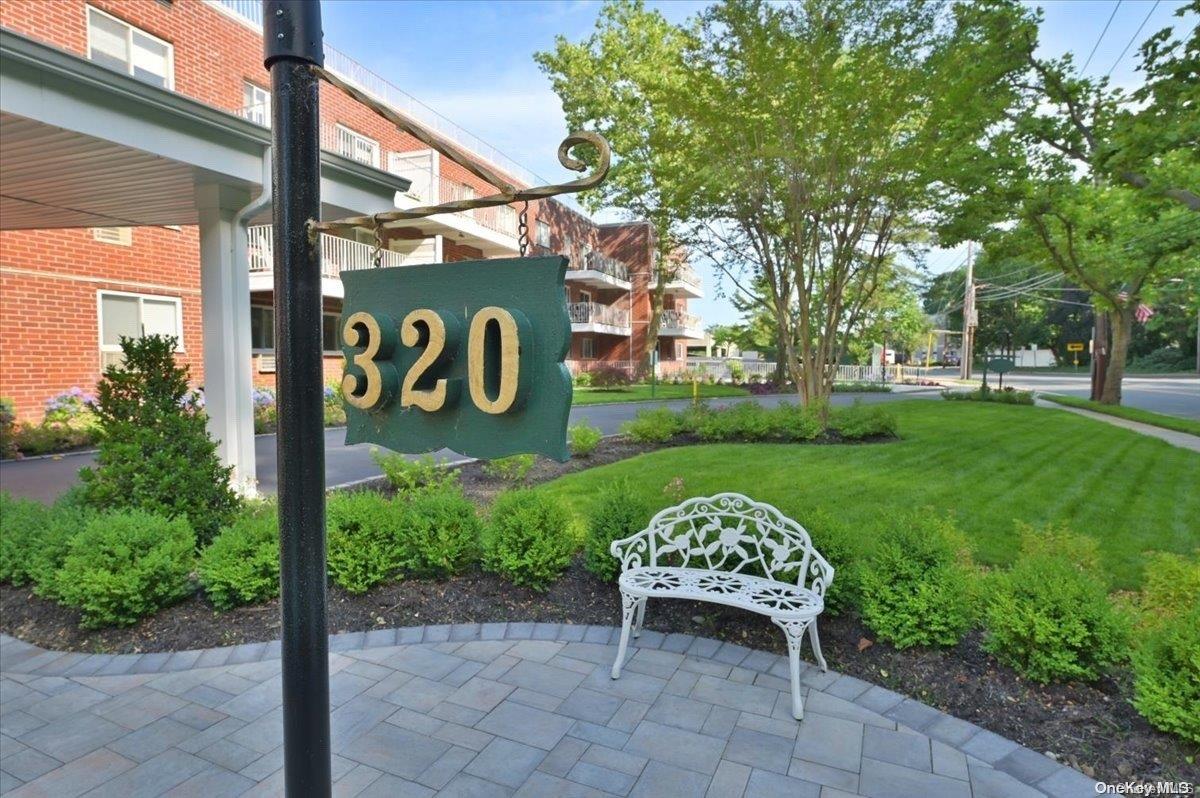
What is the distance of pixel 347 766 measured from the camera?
8.26ft

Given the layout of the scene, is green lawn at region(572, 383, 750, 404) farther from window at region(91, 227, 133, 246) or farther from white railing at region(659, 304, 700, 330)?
window at region(91, 227, 133, 246)

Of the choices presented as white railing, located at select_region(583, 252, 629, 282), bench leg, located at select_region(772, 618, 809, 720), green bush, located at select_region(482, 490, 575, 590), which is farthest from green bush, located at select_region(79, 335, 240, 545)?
white railing, located at select_region(583, 252, 629, 282)

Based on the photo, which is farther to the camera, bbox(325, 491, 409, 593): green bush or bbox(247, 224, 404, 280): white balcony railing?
bbox(247, 224, 404, 280): white balcony railing

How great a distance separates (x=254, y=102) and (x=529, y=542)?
1455 cm

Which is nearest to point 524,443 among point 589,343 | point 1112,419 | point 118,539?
point 118,539

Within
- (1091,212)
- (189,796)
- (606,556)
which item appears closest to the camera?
(189,796)

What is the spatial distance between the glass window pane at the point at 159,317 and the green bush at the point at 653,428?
28.9 feet

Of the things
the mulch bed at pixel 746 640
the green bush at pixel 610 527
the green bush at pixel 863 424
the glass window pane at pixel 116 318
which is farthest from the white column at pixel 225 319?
the green bush at pixel 863 424

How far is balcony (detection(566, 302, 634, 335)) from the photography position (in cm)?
2720

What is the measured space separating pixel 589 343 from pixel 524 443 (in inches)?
1169

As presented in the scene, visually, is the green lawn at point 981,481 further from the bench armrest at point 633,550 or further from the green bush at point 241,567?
the green bush at point 241,567

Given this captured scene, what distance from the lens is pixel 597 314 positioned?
1115 inches

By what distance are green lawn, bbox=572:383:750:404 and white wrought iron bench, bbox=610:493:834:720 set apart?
15.9 m

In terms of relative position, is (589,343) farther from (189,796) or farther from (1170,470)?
(189,796)
